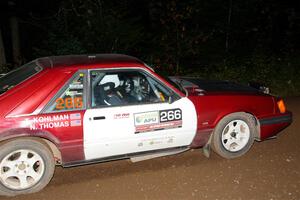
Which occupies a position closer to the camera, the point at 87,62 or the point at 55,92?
the point at 55,92

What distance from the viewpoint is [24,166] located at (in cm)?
465

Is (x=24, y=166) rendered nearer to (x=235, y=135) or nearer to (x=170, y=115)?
(x=170, y=115)

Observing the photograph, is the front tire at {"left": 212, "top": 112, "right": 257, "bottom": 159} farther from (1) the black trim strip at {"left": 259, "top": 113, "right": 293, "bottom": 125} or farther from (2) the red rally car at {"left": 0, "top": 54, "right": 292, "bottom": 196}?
(1) the black trim strip at {"left": 259, "top": 113, "right": 293, "bottom": 125}

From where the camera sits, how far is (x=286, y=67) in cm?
1184

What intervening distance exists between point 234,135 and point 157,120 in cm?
130

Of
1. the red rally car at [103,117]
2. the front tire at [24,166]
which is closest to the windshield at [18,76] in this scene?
the red rally car at [103,117]

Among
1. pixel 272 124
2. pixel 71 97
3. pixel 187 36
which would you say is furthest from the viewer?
pixel 187 36

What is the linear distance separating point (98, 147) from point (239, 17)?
12.6 meters

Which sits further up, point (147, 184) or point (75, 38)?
point (75, 38)

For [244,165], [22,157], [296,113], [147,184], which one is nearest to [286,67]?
[296,113]

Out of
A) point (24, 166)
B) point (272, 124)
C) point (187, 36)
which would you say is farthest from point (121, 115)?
point (187, 36)

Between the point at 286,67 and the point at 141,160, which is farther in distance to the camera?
the point at 286,67

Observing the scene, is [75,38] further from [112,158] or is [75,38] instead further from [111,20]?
[112,158]

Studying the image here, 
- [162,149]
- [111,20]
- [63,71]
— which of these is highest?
[111,20]
